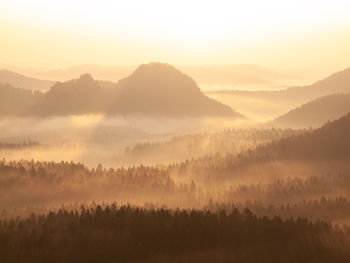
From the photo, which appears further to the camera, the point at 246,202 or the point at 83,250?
the point at 246,202

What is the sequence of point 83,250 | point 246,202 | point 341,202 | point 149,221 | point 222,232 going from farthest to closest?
1. point 246,202
2. point 341,202
3. point 149,221
4. point 222,232
5. point 83,250

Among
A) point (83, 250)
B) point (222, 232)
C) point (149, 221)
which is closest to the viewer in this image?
point (83, 250)

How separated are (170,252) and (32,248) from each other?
903 inches

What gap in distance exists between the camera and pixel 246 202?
196500 millimetres

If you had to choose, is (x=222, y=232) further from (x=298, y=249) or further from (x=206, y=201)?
(x=206, y=201)

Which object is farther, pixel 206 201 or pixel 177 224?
pixel 206 201

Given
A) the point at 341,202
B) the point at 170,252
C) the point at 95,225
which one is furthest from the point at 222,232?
the point at 341,202

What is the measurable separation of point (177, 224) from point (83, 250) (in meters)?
26.3

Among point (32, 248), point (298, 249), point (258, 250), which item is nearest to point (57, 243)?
point (32, 248)

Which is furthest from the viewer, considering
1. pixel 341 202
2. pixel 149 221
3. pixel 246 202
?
pixel 246 202

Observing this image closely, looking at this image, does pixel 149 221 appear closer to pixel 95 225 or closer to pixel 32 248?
pixel 95 225

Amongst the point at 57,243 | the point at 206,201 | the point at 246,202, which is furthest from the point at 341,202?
the point at 57,243

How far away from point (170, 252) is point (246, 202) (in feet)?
332

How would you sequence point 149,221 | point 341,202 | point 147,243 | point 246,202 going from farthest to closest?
point 246,202
point 341,202
point 149,221
point 147,243
